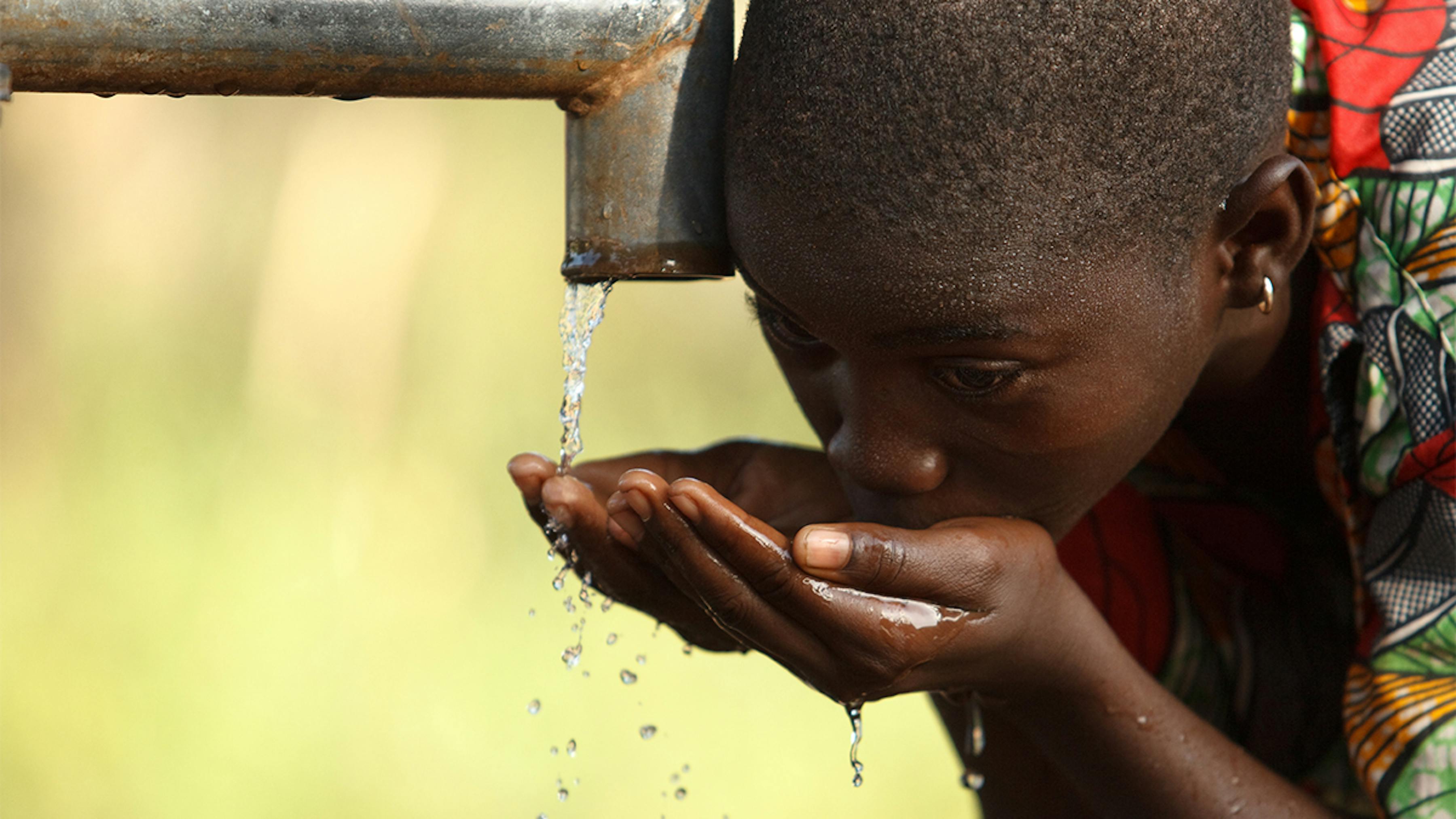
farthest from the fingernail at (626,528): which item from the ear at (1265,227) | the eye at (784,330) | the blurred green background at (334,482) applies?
the blurred green background at (334,482)

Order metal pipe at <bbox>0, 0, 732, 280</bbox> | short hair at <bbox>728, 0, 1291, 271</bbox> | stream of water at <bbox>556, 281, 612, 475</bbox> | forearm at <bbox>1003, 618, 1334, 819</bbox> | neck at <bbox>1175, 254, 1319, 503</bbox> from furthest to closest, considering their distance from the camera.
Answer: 1. neck at <bbox>1175, 254, 1319, 503</bbox>
2. forearm at <bbox>1003, 618, 1334, 819</bbox>
3. stream of water at <bbox>556, 281, 612, 475</bbox>
4. short hair at <bbox>728, 0, 1291, 271</bbox>
5. metal pipe at <bbox>0, 0, 732, 280</bbox>

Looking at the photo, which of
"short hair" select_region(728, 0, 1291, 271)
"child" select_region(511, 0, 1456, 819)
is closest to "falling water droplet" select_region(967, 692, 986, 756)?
"child" select_region(511, 0, 1456, 819)

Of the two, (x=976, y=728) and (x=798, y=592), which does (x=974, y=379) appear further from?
(x=976, y=728)

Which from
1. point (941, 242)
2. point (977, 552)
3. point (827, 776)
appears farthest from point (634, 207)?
point (827, 776)

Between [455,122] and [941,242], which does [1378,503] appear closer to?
[941,242]

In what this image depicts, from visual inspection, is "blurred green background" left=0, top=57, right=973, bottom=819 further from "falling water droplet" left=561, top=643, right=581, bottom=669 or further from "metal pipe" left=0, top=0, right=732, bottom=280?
"metal pipe" left=0, top=0, right=732, bottom=280

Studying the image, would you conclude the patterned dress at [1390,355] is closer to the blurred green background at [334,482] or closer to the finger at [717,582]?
the finger at [717,582]

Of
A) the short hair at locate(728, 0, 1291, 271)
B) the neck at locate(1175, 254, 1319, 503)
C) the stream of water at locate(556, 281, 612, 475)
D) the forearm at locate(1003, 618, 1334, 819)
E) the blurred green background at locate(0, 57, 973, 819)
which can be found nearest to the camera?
the short hair at locate(728, 0, 1291, 271)

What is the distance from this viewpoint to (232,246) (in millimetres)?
3211

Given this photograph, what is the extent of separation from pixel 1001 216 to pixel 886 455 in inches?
9.3

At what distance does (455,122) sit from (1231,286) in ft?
8.53

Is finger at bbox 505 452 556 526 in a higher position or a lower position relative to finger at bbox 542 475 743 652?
higher

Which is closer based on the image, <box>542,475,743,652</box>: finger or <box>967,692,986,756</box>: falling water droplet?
<box>542,475,743,652</box>: finger

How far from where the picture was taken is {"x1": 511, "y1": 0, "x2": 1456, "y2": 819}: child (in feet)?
3.48
